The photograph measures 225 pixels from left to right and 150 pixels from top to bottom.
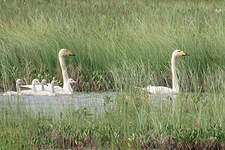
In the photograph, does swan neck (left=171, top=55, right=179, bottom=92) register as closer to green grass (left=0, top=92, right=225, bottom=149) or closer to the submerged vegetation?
the submerged vegetation

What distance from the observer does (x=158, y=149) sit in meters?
7.52

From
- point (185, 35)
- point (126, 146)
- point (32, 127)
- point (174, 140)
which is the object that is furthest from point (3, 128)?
point (185, 35)

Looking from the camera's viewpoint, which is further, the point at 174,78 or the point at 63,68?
the point at 63,68

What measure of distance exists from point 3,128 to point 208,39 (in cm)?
744

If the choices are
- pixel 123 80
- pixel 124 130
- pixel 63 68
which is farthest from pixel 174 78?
pixel 124 130

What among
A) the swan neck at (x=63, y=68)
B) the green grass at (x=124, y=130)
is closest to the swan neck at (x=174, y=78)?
the swan neck at (x=63, y=68)

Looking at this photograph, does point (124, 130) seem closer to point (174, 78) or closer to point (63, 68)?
point (174, 78)

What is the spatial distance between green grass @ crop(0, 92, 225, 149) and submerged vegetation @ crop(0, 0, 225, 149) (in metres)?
0.01

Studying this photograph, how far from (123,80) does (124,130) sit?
3.12 m

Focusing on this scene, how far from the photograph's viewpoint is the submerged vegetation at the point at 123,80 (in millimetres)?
7598

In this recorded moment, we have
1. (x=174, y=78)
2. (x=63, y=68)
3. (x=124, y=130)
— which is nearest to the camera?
(x=124, y=130)

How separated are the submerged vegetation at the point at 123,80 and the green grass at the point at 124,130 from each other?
0.01 m

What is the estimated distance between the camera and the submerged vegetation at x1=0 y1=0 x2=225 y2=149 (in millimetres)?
7598

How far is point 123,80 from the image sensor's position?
10773 millimetres
